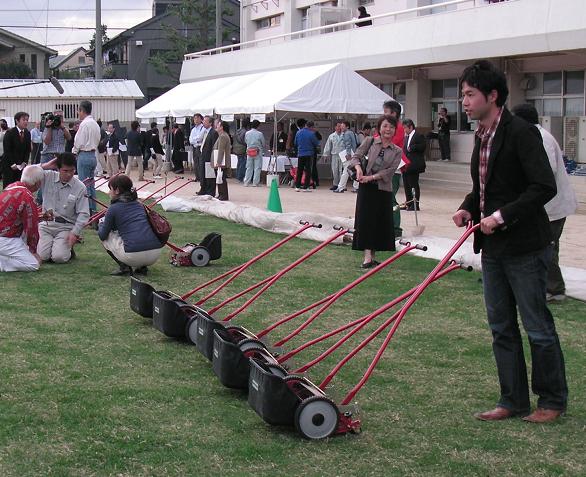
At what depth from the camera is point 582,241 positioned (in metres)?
13.8

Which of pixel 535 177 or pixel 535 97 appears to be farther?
pixel 535 97

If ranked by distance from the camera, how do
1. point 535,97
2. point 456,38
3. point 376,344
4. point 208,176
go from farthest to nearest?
point 535,97 < point 456,38 < point 208,176 < point 376,344

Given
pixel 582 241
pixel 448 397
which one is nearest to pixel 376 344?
pixel 448 397

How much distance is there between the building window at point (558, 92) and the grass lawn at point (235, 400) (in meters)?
17.2

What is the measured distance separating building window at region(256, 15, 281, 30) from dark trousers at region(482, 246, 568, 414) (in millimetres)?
43030

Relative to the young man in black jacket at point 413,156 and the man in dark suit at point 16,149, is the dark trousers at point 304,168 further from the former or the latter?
the young man in black jacket at point 413,156

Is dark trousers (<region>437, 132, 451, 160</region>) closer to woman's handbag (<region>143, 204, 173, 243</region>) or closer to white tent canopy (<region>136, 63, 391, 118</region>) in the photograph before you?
white tent canopy (<region>136, 63, 391, 118</region>)

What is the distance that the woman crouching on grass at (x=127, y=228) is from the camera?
10188 millimetres

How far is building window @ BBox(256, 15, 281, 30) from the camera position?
47366 mm

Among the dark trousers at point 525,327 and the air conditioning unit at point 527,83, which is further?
the air conditioning unit at point 527,83

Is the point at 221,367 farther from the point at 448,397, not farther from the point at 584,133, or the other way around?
the point at 584,133

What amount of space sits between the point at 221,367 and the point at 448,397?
140 centimetres

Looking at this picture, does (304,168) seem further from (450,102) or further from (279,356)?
(279,356)

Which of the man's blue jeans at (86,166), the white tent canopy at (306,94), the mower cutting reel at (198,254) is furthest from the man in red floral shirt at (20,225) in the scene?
the white tent canopy at (306,94)
